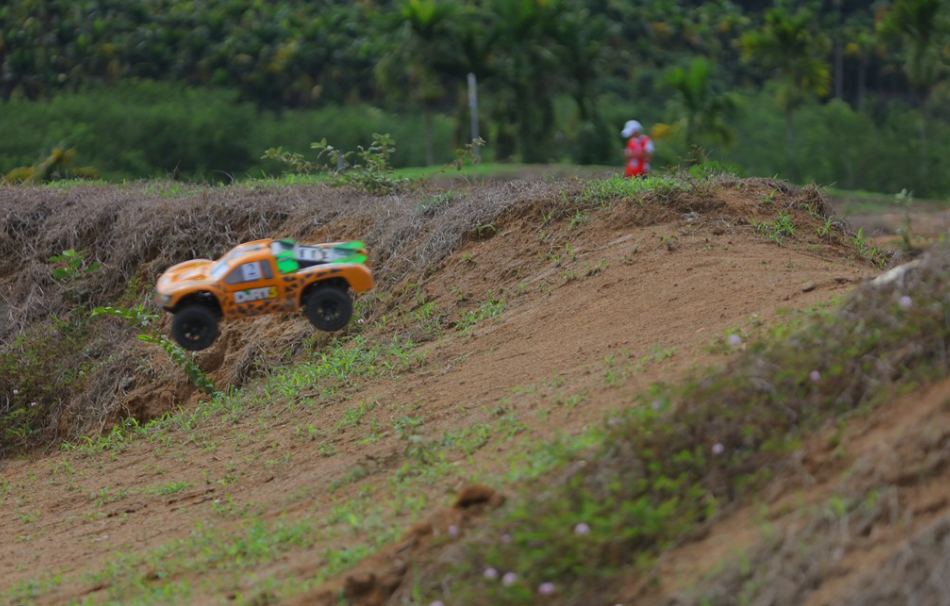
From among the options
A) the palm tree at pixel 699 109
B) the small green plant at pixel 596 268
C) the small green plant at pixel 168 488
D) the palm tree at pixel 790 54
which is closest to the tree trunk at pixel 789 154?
the palm tree at pixel 790 54

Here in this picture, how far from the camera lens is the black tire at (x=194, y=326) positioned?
7629 millimetres

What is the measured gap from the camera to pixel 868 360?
6535mm

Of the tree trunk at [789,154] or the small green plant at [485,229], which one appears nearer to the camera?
the small green plant at [485,229]

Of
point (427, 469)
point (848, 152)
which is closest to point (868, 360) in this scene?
point (427, 469)

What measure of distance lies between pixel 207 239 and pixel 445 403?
20.2 feet

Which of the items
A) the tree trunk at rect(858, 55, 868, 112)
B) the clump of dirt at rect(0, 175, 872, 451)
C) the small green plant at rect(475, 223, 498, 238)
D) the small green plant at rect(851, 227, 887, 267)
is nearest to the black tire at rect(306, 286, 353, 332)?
the clump of dirt at rect(0, 175, 872, 451)

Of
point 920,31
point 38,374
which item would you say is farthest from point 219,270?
point 920,31

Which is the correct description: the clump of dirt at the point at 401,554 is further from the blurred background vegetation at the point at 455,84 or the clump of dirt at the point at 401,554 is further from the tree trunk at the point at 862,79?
the tree trunk at the point at 862,79

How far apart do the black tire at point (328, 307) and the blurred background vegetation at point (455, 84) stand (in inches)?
1016

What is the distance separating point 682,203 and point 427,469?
16.2 ft

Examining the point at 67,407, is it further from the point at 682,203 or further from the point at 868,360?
the point at 868,360

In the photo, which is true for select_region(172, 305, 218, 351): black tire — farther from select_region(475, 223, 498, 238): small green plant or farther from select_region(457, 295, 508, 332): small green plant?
select_region(475, 223, 498, 238): small green plant

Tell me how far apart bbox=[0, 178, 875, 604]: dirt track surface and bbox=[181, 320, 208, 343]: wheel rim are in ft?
4.06

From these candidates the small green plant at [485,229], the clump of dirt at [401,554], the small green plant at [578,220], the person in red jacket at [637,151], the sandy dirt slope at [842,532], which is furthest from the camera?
the person in red jacket at [637,151]
